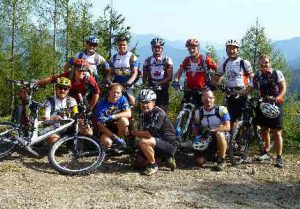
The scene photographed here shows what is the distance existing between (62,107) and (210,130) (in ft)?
10.2

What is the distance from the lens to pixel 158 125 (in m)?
8.06

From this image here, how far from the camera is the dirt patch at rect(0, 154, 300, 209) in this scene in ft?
21.2

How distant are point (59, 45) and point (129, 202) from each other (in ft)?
106

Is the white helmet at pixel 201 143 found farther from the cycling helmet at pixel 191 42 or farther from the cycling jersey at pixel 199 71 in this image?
the cycling helmet at pixel 191 42

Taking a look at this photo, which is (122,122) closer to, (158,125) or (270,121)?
(158,125)

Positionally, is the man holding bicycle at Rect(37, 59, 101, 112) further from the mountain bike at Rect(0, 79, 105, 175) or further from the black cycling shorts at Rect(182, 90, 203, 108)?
the black cycling shorts at Rect(182, 90, 203, 108)

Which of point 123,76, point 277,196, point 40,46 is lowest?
point 277,196

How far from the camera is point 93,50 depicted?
992 cm

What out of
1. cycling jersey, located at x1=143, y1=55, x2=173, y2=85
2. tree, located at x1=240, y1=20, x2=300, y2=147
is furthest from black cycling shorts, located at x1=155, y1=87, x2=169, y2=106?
tree, located at x1=240, y1=20, x2=300, y2=147

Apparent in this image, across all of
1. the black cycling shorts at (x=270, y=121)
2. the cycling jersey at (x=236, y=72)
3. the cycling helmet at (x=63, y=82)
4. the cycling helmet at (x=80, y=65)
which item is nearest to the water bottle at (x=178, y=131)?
the cycling jersey at (x=236, y=72)

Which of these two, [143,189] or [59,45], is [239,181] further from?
[59,45]

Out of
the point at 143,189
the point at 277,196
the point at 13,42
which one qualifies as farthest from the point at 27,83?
the point at 13,42

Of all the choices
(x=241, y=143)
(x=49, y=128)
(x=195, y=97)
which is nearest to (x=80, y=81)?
(x=49, y=128)

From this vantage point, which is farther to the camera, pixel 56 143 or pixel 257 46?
pixel 257 46
